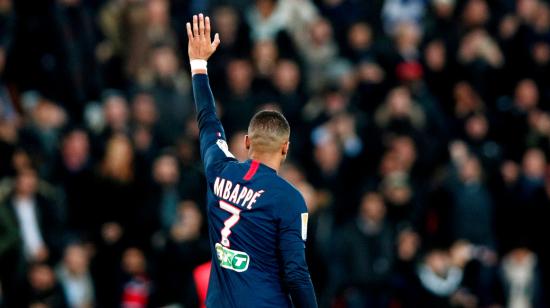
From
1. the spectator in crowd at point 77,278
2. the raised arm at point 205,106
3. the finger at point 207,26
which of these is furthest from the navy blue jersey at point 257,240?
the spectator in crowd at point 77,278

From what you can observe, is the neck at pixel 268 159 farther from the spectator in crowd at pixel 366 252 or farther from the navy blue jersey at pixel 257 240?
the spectator in crowd at pixel 366 252

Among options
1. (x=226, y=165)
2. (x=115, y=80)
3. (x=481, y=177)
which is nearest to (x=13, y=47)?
(x=115, y=80)

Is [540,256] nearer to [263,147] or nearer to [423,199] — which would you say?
[423,199]

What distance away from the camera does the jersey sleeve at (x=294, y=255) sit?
5.75m

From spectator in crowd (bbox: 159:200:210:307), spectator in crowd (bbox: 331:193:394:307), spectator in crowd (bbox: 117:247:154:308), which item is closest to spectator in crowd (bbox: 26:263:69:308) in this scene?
spectator in crowd (bbox: 117:247:154:308)

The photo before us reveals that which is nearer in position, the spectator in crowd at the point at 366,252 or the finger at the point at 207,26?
the finger at the point at 207,26

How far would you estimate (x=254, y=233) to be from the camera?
5.87 metres

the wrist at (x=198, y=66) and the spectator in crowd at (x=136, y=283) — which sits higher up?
the wrist at (x=198, y=66)

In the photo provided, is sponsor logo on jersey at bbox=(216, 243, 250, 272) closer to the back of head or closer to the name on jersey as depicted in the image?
the name on jersey

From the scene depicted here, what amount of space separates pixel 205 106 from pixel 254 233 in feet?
2.95

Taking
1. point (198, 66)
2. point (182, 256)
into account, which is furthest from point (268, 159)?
point (182, 256)

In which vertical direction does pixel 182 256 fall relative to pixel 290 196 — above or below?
below

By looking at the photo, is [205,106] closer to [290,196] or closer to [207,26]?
[207,26]

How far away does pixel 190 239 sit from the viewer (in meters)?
12.2
